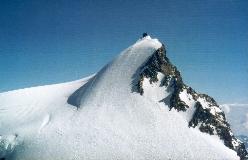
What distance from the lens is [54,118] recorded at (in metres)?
109

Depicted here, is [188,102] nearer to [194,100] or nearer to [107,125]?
[194,100]

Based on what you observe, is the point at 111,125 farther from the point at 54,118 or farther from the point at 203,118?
the point at 203,118

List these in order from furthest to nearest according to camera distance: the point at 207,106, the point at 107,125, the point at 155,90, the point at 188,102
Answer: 1. the point at 207,106
2. the point at 155,90
3. the point at 188,102
4. the point at 107,125

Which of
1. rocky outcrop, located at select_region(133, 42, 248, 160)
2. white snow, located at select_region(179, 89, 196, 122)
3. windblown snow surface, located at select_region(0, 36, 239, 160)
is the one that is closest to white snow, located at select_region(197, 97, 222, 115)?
rocky outcrop, located at select_region(133, 42, 248, 160)

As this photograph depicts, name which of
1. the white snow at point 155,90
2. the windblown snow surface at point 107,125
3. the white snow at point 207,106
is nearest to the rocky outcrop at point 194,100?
the white snow at point 207,106

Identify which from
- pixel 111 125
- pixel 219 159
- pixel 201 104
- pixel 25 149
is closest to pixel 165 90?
pixel 201 104

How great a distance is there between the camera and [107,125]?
103 meters

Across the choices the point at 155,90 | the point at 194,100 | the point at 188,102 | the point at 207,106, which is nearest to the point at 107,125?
the point at 155,90

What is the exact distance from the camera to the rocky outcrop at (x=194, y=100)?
107m

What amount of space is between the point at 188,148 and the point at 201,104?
23042 millimetres

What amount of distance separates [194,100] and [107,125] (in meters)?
28.8

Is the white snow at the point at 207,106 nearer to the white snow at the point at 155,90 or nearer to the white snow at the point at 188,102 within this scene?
the white snow at the point at 188,102

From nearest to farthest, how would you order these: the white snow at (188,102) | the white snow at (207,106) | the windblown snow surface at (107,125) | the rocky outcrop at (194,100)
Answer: the windblown snow surface at (107,125), the rocky outcrop at (194,100), the white snow at (188,102), the white snow at (207,106)

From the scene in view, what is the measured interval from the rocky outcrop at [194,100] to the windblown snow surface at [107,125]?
2184 mm
